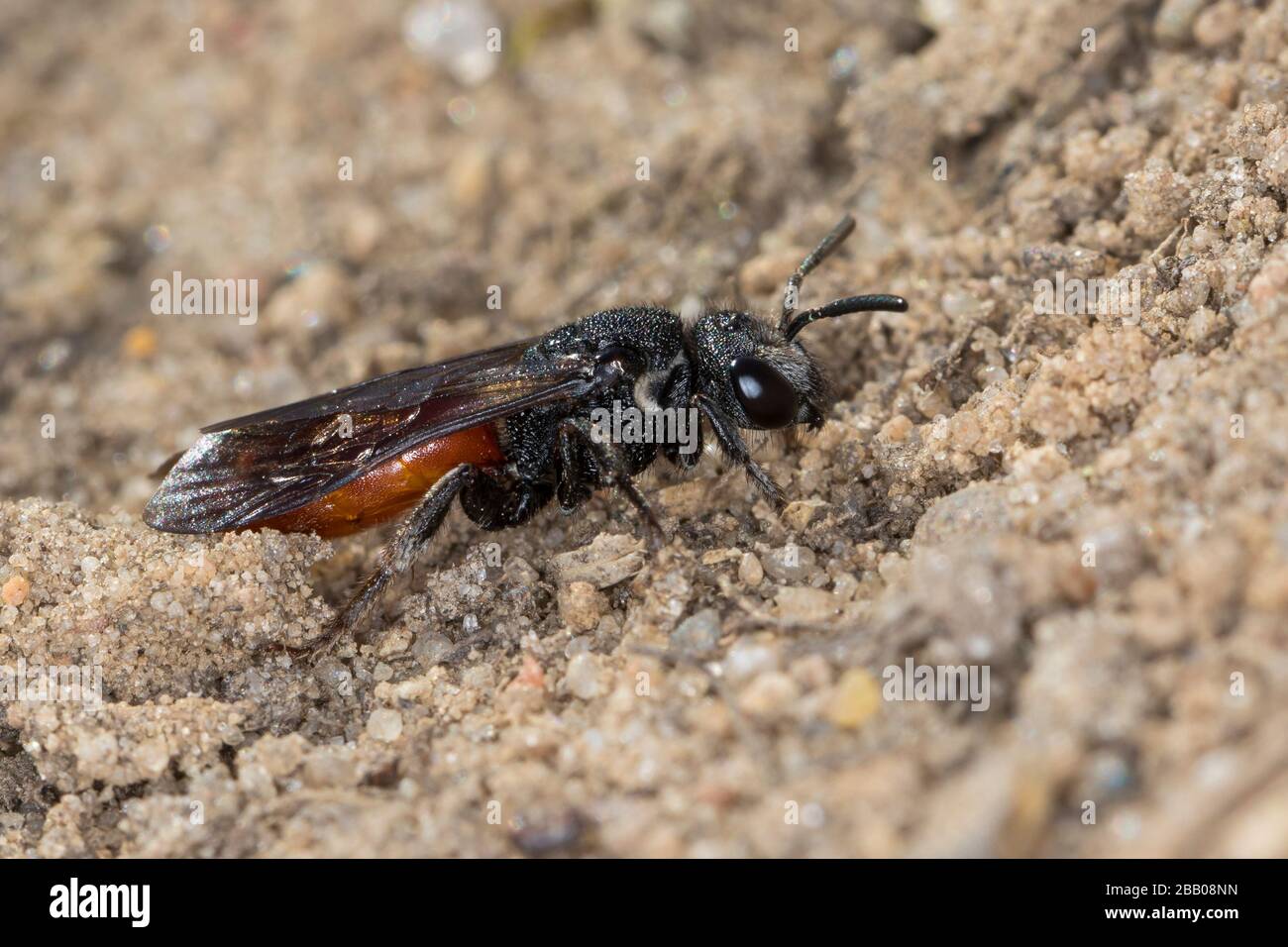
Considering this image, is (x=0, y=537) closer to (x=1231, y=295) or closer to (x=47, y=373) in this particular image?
(x=47, y=373)

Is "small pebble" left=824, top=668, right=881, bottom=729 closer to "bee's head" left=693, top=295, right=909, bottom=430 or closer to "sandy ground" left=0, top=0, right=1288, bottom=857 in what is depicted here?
"sandy ground" left=0, top=0, right=1288, bottom=857

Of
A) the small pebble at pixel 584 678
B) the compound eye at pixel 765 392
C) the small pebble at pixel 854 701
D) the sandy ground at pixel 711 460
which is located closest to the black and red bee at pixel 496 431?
the compound eye at pixel 765 392

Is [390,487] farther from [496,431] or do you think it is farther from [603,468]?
[603,468]

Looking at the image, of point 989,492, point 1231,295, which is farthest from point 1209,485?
point 1231,295

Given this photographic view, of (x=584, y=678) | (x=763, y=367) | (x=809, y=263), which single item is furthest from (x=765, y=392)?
(x=584, y=678)

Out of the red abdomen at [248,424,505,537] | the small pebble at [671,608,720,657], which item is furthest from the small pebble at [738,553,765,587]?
the red abdomen at [248,424,505,537]

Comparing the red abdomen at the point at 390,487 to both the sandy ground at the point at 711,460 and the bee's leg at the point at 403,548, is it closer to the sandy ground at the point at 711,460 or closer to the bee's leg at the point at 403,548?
the bee's leg at the point at 403,548
